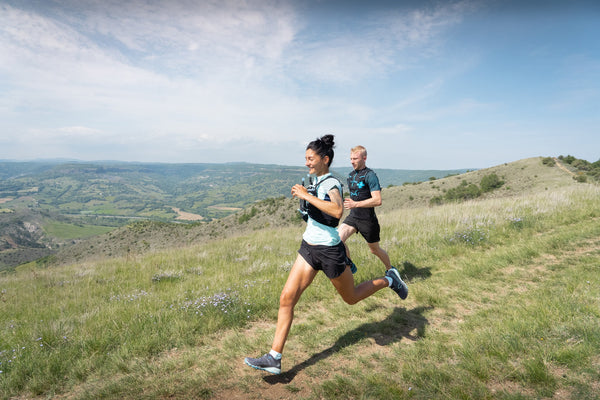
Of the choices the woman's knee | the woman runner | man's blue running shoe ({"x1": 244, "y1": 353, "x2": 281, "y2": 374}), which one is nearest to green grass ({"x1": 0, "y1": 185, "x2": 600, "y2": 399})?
man's blue running shoe ({"x1": 244, "y1": 353, "x2": 281, "y2": 374})

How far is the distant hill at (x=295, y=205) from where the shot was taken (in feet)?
117

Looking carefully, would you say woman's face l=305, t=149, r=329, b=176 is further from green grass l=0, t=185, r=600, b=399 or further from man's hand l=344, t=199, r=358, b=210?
green grass l=0, t=185, r=600, b=399

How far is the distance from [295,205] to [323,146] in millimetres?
58601

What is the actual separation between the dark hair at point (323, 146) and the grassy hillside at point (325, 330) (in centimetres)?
237

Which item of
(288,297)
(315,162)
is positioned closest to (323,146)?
(315,162)

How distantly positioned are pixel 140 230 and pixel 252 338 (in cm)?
8529

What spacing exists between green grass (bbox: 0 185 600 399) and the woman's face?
7.16 feet

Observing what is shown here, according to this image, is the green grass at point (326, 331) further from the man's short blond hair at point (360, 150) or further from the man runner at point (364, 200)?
the man's short blond hair at point (360, 150)

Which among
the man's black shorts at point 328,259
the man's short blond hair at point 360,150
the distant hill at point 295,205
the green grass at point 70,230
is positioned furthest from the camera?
the green grass at point 70,230

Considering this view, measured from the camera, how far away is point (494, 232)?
307 inches

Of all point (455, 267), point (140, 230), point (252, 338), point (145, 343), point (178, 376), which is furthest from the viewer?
point (140, 230)

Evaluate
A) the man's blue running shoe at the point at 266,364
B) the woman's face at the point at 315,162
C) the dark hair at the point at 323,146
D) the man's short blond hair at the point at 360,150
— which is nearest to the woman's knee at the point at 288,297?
the man's blue running shoe at the point at 266,364

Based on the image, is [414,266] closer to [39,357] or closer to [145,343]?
[145,343]

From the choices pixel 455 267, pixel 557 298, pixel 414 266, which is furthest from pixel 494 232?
pixel 557 298
